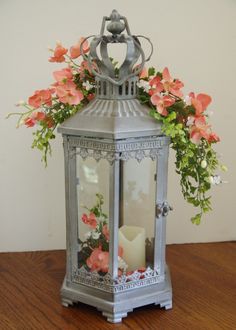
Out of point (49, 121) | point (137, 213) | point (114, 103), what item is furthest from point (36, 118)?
point (137, 213)

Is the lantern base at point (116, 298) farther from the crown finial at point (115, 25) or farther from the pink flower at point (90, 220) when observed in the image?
the crown finial at point (115, 25)

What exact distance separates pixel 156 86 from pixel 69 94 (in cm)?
16

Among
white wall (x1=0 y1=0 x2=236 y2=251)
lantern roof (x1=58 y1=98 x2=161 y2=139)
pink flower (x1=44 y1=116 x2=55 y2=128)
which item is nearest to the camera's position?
lantern roof (x1=58 y1=98 x2=161 y2=139)

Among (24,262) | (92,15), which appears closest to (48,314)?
(24,262)

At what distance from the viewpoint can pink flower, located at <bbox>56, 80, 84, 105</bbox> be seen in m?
0.75

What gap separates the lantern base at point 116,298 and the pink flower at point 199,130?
0.97 feet

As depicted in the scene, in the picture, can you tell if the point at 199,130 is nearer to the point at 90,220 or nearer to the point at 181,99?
the point at 181,99

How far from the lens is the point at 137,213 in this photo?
82 centimetres

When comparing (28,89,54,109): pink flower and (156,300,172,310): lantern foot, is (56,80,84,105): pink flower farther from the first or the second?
(156,300,172,310): lantern foot

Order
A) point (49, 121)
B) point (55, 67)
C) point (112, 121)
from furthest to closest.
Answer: point (55, 67), point (49, 121), point (112, 121)

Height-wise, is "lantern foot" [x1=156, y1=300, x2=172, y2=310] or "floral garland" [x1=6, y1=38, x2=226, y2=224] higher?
"floral garland" [x1=6, y1=38, x2=226, y2=224]

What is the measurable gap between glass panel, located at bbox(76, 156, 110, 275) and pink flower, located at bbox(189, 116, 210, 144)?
161 millimetres

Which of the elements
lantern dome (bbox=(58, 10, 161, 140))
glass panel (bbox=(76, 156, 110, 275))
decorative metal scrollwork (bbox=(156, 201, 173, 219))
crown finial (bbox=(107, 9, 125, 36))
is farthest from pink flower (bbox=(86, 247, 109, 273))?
crown finial (bbox=(107, 9, 125, 36))

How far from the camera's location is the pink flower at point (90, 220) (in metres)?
0.79
